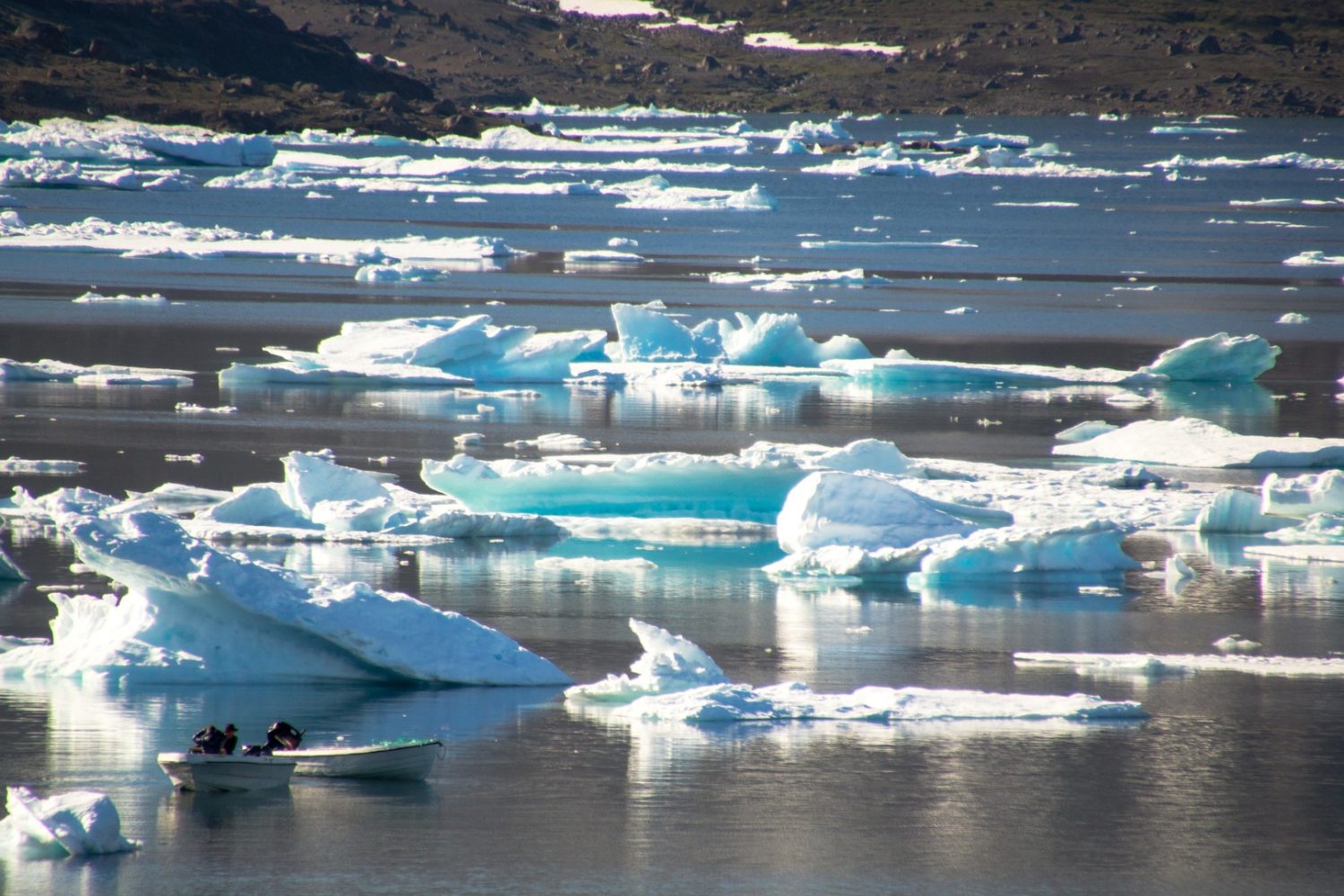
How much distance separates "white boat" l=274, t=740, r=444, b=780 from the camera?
8.25 meters

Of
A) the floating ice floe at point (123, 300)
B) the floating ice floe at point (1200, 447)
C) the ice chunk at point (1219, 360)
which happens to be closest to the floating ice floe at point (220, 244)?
the floating ice floe at point (123, 300)

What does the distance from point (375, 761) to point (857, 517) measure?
18.7 feet

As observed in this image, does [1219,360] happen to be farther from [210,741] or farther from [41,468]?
[210,741]

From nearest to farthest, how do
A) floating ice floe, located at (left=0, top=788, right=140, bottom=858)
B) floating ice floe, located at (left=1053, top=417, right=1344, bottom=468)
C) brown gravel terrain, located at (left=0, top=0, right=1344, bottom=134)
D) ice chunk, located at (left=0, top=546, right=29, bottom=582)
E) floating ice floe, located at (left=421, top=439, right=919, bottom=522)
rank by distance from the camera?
floating ice floe, located at (left=0, top=788, right=140, bottom=858) → ice chunk, located at (left=0, top=546, right=29, bottom=582) → floating ice floe, located at (left=421, top=439, right=919, bottom=522) → floating ice floe, located at (left=1053, top=417, right=1344, bottom=468) → brown gravel terrain, located at (left=0, top=0, right=1344, bottom=134)

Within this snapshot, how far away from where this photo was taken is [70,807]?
721cm

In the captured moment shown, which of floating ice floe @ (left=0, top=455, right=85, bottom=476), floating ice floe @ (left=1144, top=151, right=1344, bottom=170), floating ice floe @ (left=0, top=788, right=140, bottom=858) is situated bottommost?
floating ice floe @ (left=0, top=788, right=140, bottom=858)

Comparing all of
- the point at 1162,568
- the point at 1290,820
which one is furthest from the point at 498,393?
the point at 1290,820

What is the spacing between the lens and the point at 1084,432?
18.5 m

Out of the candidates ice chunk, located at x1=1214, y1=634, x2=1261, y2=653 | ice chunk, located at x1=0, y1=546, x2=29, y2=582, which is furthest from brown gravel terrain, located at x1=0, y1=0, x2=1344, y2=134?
ice chunk, located at x1=1214, y1=634, x2=1261, y2=653

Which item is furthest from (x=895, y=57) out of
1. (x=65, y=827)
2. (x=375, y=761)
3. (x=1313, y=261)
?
(x=65, y=827)

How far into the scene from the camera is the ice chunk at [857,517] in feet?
43.4

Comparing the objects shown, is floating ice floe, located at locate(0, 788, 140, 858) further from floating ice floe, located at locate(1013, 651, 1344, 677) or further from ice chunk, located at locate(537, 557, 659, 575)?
ice chunk, located at locate(537, 557, 659, 575)

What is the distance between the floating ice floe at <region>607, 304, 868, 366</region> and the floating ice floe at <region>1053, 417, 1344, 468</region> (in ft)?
20.3

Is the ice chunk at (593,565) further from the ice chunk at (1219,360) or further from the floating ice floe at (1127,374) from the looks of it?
the ice chunk at (1219,360)
